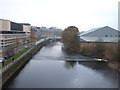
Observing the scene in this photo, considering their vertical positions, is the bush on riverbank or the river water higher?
the bush on riverbank

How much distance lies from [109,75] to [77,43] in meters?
9.60

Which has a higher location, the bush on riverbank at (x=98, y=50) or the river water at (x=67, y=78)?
the bush on riverbank at (x=98, y=50)

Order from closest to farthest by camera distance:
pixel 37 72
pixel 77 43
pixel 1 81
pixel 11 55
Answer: pixel 1 81
pixel 37 72
pixel 11 55
pixel 77 43

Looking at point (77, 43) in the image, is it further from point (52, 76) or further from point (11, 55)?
point (52, 76)

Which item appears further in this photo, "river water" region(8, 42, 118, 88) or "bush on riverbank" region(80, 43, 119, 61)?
"bush on riverbank" region(80, 43, 119, 61)

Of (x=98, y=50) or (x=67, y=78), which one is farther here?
(x=98, y=50)

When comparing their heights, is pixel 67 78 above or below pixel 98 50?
below

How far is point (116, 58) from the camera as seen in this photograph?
10711mm

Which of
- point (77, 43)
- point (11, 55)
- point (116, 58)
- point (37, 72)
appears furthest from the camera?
point (77, 43)

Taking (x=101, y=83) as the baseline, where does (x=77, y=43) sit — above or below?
above

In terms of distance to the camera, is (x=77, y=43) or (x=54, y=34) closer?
(x=77, y=43)

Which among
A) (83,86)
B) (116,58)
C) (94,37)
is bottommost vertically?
(83,86)

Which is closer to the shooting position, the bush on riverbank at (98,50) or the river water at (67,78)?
the river water at (67,78)

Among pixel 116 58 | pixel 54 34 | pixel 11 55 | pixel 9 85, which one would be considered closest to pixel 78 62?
pixel 116 58
